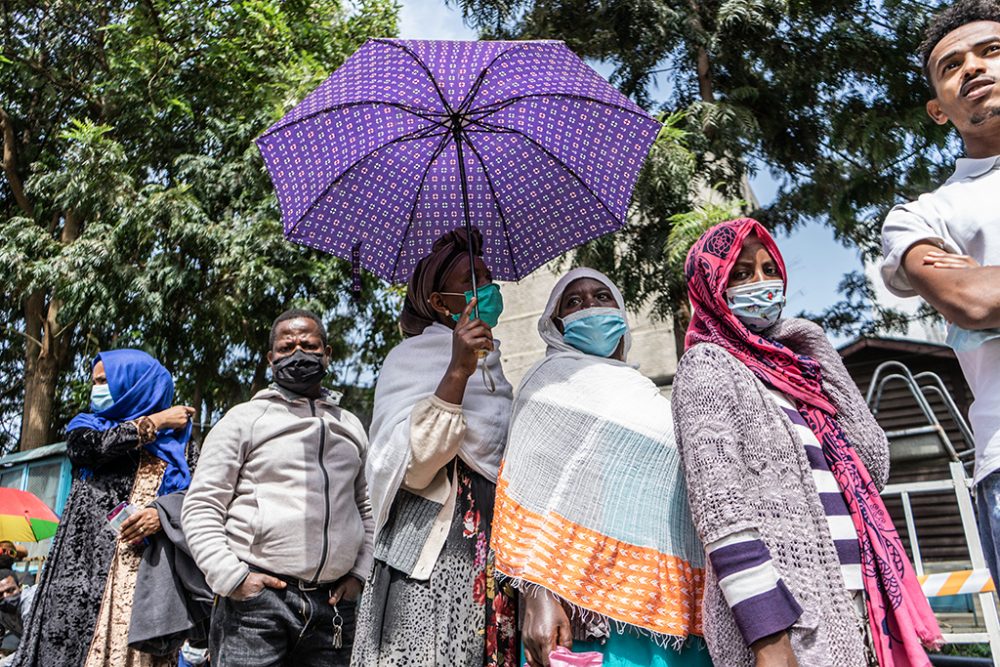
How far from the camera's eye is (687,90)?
838 centimetres

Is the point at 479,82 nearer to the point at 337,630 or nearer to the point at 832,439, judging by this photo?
the point at 832,439

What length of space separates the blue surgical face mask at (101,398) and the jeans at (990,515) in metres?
3.85

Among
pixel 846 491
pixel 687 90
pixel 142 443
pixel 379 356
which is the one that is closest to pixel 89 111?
pixel 379 356

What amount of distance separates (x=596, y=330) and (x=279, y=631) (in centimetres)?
166

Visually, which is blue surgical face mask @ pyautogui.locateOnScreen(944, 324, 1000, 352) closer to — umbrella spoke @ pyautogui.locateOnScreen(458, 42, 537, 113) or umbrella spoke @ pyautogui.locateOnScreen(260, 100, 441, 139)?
umbrella spoke @ pyautogui.locateOnScreen(458, 42, 537, 113)

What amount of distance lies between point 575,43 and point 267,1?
16.8 feet

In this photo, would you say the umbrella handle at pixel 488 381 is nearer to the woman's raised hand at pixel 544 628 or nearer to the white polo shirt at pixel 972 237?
the woman's raised hand at pixel 544 628

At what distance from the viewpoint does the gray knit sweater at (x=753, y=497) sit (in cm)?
193

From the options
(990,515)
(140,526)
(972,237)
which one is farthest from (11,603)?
(972,237)

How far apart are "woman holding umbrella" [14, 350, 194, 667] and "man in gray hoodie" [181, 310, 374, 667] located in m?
0.77

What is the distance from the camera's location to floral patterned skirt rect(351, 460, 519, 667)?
2.51 metres

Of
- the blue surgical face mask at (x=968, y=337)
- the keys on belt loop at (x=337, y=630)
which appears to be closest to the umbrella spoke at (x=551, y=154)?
the blue surgical face mask at (x=968, y=337)

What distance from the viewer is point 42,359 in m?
14.0

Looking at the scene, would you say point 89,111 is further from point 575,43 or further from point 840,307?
point 840,307
